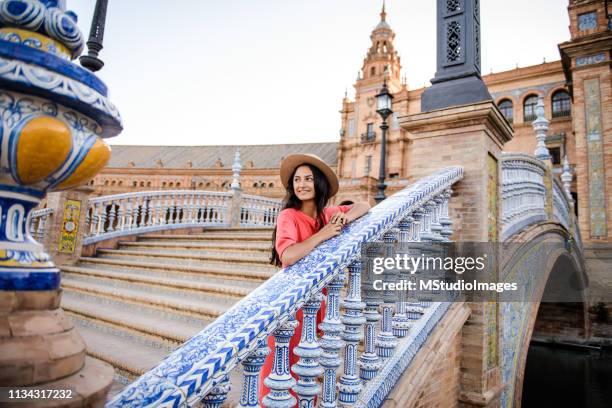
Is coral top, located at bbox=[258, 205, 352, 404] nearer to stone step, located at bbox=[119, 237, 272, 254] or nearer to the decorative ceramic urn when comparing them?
the decorative ceramic urn

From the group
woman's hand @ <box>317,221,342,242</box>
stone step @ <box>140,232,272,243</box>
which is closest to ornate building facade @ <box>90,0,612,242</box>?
woman's hand @ <box>317,221,342,242</box>

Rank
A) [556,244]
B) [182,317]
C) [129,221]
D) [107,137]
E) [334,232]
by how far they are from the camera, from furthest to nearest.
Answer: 1. [129,221]
2. [556,244]
3. [182,317]
4. [334,232]
5. [107,137]

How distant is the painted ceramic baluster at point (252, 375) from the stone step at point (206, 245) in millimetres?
4832

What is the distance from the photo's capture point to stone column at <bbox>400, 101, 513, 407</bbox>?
345 centimetres

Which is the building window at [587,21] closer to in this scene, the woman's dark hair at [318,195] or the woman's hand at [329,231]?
the woman's dark hair at [318,195]

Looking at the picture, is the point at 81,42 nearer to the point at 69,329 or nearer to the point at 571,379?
the point at 69,329

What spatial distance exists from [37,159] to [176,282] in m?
4.70

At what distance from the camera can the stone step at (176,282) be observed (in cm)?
472

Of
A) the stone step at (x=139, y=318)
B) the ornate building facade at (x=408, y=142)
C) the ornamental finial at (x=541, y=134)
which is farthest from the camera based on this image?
the ornate building facade at (x=408, y=142)

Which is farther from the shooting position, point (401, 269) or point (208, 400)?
point (401, 269)

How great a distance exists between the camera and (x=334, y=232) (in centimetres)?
212

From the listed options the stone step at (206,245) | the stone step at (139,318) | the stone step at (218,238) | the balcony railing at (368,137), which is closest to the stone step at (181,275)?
the stone step at (139,318)

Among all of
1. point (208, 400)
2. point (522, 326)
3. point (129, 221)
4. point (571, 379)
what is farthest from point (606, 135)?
point (208, 400)

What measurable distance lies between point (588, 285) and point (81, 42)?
19.1 metres
